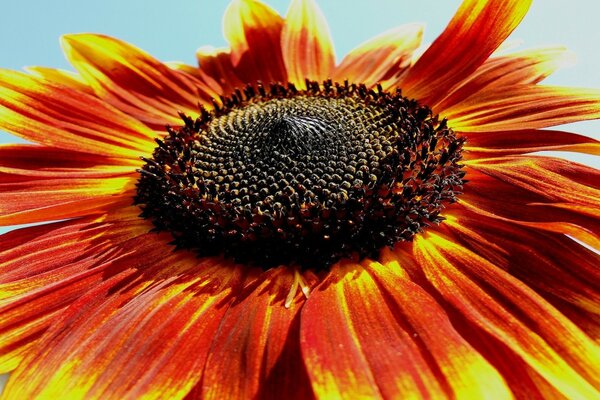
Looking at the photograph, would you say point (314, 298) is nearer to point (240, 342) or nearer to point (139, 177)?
point (240, 342)

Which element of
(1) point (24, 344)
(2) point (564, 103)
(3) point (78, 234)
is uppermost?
(2) point (564, 103)

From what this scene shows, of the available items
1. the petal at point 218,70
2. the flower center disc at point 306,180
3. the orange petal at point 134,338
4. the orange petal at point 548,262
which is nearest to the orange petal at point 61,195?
the flower center disc at point 306,180

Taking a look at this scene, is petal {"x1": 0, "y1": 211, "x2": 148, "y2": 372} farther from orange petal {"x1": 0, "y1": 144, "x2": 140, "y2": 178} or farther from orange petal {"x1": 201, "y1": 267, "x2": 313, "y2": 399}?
orange petal {"x1": 201, "y1": 267, "x2": 313, "y2": 399}

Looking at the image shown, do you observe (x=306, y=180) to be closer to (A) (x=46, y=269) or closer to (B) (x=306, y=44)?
(A) (x=46, y=269)

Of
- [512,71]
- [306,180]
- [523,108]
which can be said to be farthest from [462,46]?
[306,180]

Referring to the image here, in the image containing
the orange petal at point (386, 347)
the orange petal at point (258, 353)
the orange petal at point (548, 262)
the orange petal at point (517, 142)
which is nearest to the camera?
the orange petal at point (386, 347)

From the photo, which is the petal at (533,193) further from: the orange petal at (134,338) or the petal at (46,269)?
the petal at (46,269)

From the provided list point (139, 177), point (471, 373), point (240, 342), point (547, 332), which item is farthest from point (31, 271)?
point (547, 332)
